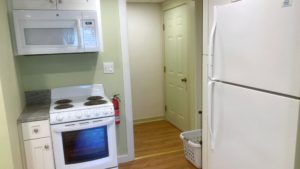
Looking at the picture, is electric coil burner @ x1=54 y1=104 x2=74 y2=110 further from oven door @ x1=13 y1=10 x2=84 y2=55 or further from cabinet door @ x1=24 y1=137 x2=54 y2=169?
oven door @ x1=13 y1=10 x2=84 y2=55

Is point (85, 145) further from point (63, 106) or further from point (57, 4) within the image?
point (57, 4)

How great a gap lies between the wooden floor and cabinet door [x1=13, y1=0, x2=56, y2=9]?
202cm

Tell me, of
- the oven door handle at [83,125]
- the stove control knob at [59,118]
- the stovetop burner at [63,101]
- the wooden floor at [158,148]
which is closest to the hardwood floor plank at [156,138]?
the wooden floor at [158,148]

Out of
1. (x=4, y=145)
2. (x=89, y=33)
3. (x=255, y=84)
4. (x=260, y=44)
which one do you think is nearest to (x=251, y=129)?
(x=255, y=84)

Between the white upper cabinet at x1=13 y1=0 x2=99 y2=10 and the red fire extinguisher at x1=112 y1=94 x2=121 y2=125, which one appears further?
the red fire extinguisher at x1=112 y1=94 x2=121 y2=125

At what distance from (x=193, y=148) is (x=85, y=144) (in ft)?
4.09

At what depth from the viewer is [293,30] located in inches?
44.9

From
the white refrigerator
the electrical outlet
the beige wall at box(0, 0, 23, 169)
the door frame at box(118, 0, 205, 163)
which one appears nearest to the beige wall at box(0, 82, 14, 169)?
the beige wall at box(0, 0, 23, 169)

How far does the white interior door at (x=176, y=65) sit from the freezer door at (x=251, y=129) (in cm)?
185

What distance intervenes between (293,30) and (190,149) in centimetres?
196

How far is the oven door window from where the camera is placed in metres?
2.18

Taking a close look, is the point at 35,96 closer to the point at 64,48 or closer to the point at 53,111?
A: the point at 53,111

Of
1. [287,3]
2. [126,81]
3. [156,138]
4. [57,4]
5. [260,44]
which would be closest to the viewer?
[287,3]

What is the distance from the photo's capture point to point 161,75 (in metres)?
4.44
